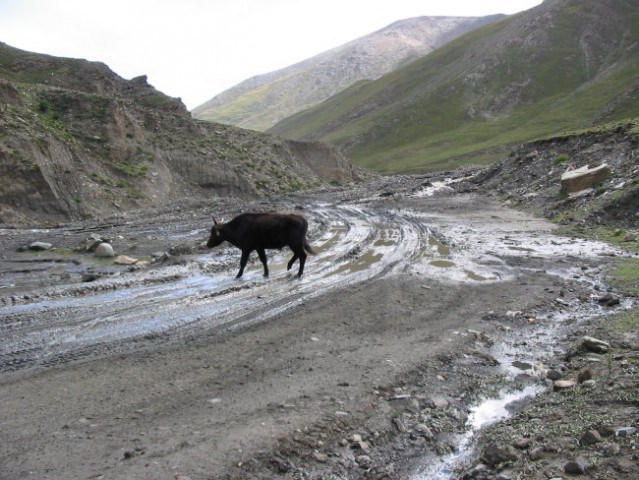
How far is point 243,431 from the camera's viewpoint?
689 centimetres

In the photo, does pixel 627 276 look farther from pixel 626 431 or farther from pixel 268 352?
pixel 268 352

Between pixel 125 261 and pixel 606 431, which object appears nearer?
pixel 606 431

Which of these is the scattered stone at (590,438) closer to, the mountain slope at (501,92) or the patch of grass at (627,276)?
the patch of grass at (627,276)

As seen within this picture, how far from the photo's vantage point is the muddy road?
259 inches

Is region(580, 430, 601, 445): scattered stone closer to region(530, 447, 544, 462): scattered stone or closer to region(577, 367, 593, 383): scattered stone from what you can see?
region(530, 447, 544, 462): scattered stone

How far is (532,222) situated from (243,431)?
77.5 ft

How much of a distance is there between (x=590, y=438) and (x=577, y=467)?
2.02 ft

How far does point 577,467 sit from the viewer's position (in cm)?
568

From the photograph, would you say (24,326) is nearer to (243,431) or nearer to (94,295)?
(94,295)

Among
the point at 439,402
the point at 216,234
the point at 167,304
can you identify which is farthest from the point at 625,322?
the point at 216,234

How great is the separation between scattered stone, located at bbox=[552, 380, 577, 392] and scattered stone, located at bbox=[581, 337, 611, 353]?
1359 millimetres

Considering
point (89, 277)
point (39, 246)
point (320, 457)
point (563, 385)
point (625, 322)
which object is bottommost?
point (625, 322)

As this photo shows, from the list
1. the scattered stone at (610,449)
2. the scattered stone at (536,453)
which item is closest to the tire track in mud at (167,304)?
the scattered stone at (536,453)

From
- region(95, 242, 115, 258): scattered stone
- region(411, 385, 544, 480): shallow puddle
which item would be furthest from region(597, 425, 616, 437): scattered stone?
region(95, 242, 115, 258): scattered stone
